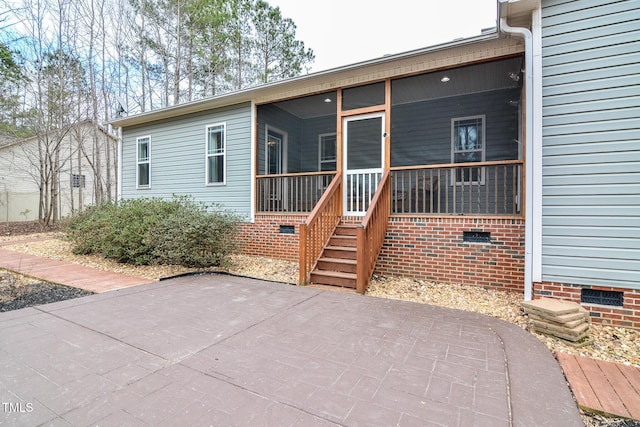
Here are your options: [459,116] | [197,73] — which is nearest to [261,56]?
[197,73]

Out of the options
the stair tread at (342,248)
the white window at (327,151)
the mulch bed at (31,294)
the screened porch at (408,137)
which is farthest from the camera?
the white window at (327,151)

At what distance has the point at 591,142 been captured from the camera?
3555 millimetres

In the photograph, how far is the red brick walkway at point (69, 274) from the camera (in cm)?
472

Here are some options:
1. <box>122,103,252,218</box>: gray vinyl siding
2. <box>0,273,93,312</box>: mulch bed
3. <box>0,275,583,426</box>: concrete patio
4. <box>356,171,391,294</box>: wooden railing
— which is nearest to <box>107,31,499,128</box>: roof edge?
<box>122,103,252,218</box>: gray vinyl siding

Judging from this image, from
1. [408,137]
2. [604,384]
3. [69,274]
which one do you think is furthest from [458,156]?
[69,274]

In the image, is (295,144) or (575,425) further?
(295,144)

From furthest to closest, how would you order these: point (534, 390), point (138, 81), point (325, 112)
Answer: point (138, 81) < point (325, 112) < point (534, 390)

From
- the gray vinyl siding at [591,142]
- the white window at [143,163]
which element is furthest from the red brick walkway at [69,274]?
the gray vinyl siding at [591,142]

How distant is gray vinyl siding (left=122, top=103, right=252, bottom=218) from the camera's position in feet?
24.2

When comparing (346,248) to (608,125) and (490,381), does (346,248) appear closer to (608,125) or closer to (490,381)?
(490,381)

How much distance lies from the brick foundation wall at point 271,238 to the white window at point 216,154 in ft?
5.37

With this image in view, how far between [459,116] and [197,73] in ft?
42.7

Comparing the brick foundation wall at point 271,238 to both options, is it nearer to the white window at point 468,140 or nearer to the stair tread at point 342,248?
the stair tread at point 342,248

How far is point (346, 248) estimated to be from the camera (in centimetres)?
508
